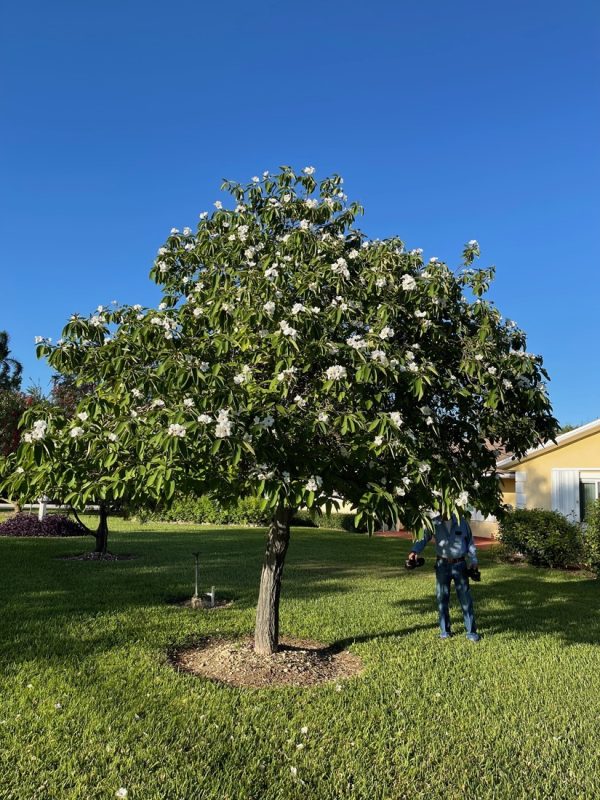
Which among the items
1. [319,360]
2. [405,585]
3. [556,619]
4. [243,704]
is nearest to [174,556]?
[405,585]

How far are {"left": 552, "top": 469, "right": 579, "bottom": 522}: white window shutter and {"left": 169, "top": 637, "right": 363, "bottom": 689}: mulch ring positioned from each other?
36.9 ft

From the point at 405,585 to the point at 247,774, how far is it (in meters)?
8.30

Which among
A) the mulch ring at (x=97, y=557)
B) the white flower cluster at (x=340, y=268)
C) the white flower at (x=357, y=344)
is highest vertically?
the white flower cluster at (x=340, y=268)

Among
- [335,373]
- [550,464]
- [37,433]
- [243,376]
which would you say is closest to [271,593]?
[243,376]

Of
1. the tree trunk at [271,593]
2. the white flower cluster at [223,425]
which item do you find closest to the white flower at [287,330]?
the white flower cluster at [223,425]

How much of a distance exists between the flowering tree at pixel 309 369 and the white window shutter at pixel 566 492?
11244 millimetres

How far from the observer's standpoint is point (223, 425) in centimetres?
370

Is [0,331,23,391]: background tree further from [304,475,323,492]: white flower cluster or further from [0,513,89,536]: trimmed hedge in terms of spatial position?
[304,475,323,492]: white flower cluster

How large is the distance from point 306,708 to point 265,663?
123 centimetres

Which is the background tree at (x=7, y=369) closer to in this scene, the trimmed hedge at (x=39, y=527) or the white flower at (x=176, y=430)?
the trimmed hedge at (x=39, y=527)

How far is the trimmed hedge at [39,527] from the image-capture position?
20.5 meters

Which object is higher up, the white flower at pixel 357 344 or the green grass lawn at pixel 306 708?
the white flower at pixel 357 344

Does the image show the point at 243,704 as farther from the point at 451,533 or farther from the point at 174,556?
the point at 174,556

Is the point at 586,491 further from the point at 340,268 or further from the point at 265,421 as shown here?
the point at 265,421
